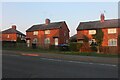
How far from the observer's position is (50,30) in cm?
7450

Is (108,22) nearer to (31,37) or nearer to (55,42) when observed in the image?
(55,42)

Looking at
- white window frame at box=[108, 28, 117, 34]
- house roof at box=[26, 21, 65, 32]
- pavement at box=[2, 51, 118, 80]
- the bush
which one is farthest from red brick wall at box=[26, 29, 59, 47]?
pavement at box=[2, 51, 118, 80]

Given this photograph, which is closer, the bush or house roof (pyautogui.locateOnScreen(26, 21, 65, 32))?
the bush

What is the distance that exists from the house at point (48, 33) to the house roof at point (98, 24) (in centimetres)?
702

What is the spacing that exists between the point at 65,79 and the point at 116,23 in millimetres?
53597

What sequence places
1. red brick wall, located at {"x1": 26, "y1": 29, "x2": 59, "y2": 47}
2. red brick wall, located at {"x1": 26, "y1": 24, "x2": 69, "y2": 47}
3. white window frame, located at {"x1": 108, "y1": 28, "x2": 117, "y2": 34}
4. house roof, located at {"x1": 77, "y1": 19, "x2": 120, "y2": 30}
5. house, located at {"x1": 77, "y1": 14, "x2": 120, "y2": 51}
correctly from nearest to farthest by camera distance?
house, located at {"x1": 77, "y1": 14, "x2": 120, "y2": 51} → white window frame, located at {"x1": 108, "y1": 28, "x2": 117, "y2": 34} → house roof, located at {"x1": 77, "y1": 19, "x2": 120, "y2": 30} → red brick wall, located at {"x1": 26, "y1": 24, "x2": 69, "y2": 47} → red brick wall, located at {"x1": 26, "y1": 29, "x2": 59, "y2": 47}

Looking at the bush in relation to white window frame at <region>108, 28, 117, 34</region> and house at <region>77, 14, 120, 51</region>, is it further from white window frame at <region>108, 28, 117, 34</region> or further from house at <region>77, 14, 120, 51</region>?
white window frame at <region>108, 28, 117, 34</region>

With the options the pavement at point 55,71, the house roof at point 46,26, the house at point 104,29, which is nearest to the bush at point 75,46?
the house at point 104,29

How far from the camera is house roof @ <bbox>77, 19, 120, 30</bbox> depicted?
204 feet

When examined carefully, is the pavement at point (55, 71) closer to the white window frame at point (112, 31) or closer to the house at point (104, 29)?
the house at point (104, 29)

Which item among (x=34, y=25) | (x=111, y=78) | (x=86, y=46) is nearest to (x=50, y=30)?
(x=34, y=25)

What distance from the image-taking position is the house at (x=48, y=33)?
72.7 meters

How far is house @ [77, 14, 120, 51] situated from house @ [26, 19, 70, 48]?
7.02 meters

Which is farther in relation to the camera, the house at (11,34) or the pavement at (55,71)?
the house at (11,34)
